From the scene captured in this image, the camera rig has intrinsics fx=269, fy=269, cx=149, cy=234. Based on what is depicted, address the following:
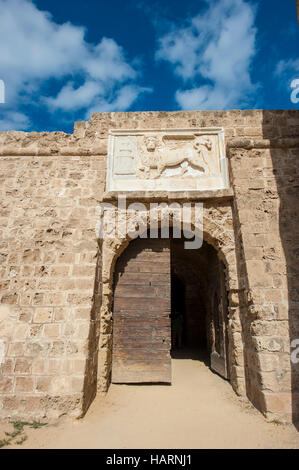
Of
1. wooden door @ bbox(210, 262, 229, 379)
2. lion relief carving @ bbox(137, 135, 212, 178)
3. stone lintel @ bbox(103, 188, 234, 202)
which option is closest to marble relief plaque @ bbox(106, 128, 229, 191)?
lion relief carving @ bbox(137, 135, 212, 178)

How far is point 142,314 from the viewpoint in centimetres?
441

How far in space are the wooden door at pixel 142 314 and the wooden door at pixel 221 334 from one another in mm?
932

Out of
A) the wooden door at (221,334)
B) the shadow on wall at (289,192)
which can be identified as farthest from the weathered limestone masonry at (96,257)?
the wooden door at (221,334)

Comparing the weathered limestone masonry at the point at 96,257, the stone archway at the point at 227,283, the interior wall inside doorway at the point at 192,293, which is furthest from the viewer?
the interior wall inside doorway at the point at 192,293

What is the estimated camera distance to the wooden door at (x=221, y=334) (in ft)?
14.6

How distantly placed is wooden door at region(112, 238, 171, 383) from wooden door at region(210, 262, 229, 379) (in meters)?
0.93

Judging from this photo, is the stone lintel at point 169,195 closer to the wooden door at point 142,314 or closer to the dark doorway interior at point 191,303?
the wooden door at point 142,314

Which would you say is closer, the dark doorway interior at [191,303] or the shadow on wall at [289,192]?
the shadow on wall at [289,192]

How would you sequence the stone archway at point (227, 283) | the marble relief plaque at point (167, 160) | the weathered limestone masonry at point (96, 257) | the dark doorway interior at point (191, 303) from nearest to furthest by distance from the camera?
the weathered limestone masonry at point (96, 257), the stone archway at point (227, 283), the marble relief plaque at point (167, 160), the dark doorway interior at point (191, 303)

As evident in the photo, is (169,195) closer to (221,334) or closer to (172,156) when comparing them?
(172,156)

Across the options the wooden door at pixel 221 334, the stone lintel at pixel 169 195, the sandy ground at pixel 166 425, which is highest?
the stone lintel at pixel 169 195

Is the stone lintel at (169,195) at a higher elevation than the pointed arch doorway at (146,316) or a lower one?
higher

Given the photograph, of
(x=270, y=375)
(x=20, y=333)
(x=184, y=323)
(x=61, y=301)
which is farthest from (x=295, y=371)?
(x=184, y=323)

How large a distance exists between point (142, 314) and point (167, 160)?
2.58 m
